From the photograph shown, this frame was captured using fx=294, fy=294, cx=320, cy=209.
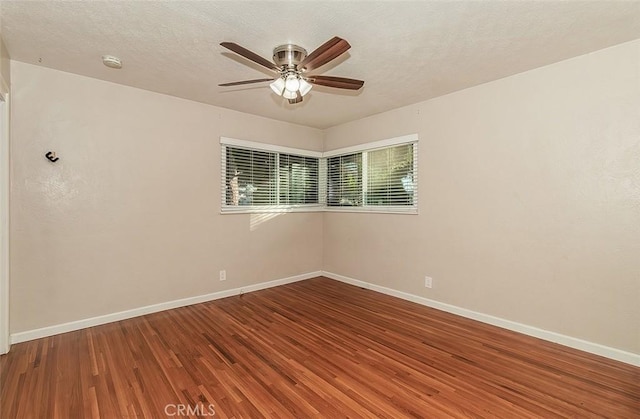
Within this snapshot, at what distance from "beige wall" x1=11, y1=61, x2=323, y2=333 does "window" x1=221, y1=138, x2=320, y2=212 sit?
0.56 ft

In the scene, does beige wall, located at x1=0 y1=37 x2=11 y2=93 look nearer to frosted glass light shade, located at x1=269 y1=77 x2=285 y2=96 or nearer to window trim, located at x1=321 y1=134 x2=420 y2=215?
frosted glass light shade, located at x1=269 y1=77 x2=285 y2=96

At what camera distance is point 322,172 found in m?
5.36

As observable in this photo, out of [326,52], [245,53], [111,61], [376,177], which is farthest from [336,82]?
[376,177]

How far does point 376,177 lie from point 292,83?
8.01 feet

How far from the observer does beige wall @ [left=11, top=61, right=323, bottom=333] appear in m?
2.84

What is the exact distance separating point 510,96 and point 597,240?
1592 millimetres

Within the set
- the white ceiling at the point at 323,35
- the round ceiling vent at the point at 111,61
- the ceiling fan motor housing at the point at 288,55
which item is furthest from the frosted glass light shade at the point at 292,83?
the round ceiling vent at the point at 111,61

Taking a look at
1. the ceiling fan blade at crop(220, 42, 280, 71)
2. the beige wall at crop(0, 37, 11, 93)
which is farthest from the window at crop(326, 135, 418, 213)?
the beige wall at crop(0, 37, 11, 93)

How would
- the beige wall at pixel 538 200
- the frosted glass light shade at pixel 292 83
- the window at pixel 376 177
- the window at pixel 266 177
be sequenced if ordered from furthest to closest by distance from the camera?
the window at pixel 266 177, the window at pixel 376 177, the beige wall at pixel 538 200, the frosted glass light shade at pixel 292 83

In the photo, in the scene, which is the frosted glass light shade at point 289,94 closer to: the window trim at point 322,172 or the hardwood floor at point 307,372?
the window trim at point 322,172

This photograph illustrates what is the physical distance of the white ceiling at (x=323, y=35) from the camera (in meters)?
2.00

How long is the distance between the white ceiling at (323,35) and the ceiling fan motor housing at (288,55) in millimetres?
61

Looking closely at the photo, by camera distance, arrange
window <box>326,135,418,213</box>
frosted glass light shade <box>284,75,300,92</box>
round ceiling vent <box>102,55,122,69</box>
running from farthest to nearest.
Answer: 1. window <box>326,135,418,213</box>
2. round ceiling vent <box>102,55,122,69</box>
3. frosted glass light shade <box>284,75,300,92</box>

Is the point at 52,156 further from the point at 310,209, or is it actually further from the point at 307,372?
the point at 310,209
